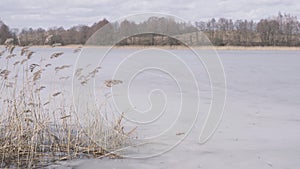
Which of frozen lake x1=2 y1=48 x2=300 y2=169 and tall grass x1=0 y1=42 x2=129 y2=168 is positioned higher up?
tall grass x1=0 y1=42 x2=129 y2=168

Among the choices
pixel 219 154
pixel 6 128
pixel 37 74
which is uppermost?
pixel 37 74

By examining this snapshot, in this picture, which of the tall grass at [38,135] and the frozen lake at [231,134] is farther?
the frozen lake at [231,134]

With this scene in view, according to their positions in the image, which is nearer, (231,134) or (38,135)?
(38,135)

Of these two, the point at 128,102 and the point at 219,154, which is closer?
the point at 219,154

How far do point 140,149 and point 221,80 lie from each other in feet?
17.4

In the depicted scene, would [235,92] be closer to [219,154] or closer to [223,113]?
[223,113]

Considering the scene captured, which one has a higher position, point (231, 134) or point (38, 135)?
Result: point (38, 135)

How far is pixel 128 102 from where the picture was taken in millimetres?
5336

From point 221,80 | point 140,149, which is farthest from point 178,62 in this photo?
point 140,149

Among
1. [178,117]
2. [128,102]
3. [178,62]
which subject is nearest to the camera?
[178,117]

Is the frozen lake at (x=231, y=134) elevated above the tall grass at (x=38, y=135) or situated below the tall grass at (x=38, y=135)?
below

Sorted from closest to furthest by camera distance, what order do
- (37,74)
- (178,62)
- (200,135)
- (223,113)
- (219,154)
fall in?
(37,74) → (219,154) → (200,135) → (223,113) → (178,62)

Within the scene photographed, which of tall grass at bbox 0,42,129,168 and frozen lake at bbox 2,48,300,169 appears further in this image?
frozen lake at bbox 2,48,300,169

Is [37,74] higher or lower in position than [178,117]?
higher
